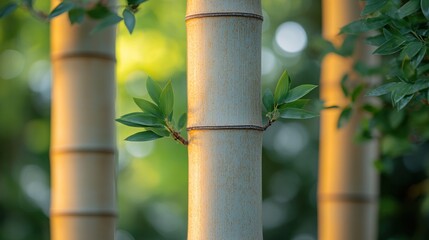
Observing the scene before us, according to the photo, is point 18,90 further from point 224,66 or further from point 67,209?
point 224,66

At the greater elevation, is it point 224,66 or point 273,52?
point 273,52

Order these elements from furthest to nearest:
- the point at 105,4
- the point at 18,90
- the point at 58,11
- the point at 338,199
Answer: the point at 18,90 < the point at 338,199 < the point at 105,4 < the point at 58,11

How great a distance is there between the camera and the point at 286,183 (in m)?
3.96

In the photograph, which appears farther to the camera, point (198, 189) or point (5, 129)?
point (5, 129)

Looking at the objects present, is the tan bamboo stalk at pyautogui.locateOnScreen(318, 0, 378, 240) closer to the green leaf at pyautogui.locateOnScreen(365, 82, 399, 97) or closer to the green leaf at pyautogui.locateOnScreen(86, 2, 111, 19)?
the green leaf at pyautogui.locateOnScreen(86, 2, 111, 19)

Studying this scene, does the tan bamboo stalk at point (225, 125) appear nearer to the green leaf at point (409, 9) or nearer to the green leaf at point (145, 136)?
the green leaf at point (145, 136)

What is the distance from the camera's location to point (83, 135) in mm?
1466

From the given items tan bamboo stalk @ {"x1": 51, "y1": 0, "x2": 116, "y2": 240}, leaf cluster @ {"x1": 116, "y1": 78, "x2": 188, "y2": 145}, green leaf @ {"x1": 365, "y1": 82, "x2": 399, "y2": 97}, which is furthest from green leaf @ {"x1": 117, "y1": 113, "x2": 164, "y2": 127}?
tan bamboo stalk @ {"x1": 51, "y1": 0, "x2": 116, "y2": 240}

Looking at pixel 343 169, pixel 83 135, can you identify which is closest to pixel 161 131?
pixel 83 135

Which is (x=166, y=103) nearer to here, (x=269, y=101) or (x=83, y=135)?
(x=269, y=101)

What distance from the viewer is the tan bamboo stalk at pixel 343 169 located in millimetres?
1697

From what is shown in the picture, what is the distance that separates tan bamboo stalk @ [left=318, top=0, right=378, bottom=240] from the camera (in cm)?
170

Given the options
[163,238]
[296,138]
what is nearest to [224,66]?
[296,138]

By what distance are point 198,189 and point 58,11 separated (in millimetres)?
367
